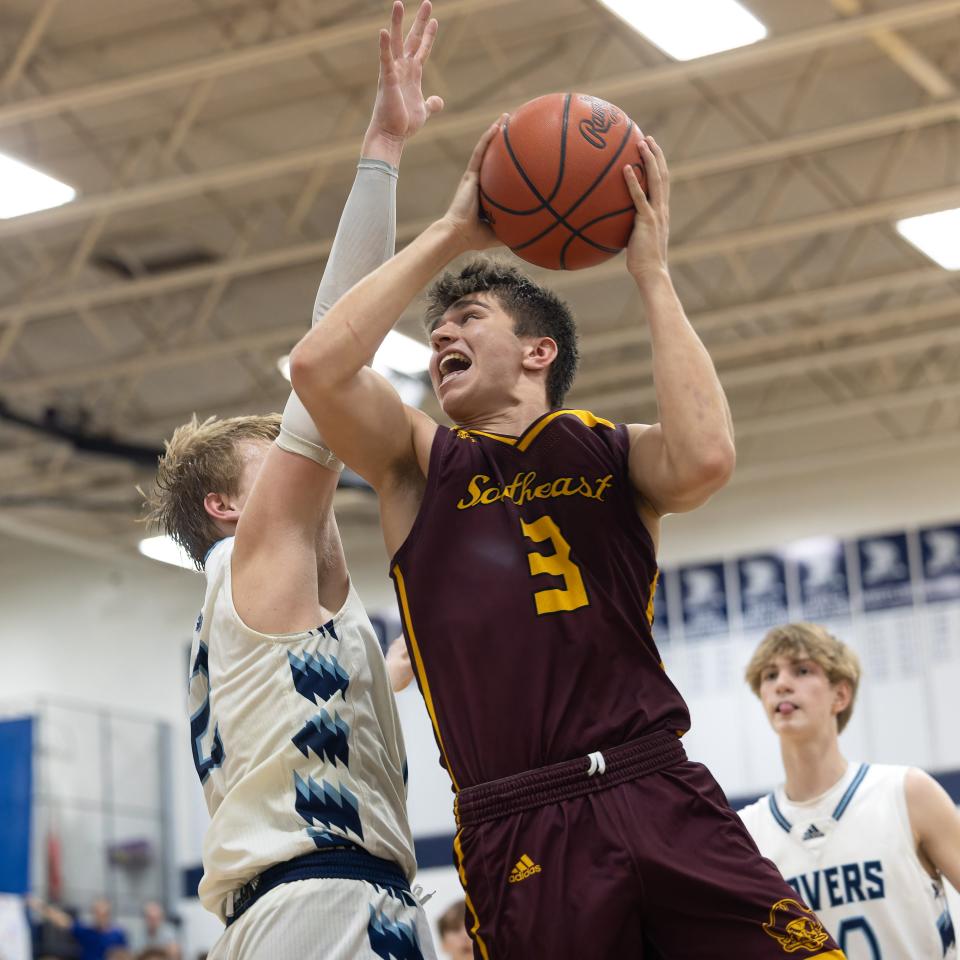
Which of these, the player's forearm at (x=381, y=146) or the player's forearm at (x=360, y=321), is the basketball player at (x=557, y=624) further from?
the player's forearm at (x=381, y=146)

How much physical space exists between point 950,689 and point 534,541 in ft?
43.8

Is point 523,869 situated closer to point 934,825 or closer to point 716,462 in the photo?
point 716,462

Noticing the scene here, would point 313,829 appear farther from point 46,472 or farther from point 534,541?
point 46,472

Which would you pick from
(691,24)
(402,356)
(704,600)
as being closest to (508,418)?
(691,24)

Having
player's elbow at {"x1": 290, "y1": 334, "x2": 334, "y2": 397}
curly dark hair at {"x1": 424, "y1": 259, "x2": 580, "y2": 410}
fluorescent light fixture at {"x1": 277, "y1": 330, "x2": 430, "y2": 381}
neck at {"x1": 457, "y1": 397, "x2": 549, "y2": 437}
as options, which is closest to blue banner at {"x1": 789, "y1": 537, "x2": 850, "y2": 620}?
fluorescent light fixture at {"x1": 277, "y1": 330, "x2": 430, "y2": 381}

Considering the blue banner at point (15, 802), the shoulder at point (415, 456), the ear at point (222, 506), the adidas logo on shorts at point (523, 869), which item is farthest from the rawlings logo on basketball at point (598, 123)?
the blue banner at point (15, 802)

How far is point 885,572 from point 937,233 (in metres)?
4.71

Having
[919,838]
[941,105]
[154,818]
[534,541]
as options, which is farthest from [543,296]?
[154,818]

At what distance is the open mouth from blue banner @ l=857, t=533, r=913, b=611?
43.6 ft

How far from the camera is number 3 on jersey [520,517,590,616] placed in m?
2.91

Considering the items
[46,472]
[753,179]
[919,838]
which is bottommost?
[919,838]

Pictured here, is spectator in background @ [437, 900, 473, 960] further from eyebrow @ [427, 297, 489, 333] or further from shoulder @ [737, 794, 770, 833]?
eyebrow @ [427, 297, 489, 333]

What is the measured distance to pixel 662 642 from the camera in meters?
16.9

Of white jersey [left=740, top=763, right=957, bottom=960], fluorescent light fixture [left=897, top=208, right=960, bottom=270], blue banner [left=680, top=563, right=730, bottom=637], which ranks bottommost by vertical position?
white jersey [left=740, top=763, right=957, bottom=960]
